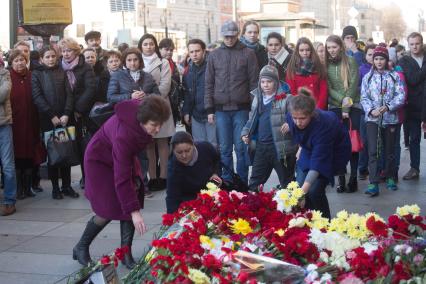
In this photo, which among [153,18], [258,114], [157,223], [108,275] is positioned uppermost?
[153,18]

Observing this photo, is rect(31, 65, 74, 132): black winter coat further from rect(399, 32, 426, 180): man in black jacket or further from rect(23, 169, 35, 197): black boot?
rect(399, 32, 426, 180): man in black jacket

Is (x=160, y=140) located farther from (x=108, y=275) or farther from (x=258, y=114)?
(x=108, y=275)

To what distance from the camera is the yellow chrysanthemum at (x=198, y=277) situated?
10.9 ft

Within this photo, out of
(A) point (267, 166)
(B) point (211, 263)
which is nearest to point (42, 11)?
Result: (A) point (267, 166)

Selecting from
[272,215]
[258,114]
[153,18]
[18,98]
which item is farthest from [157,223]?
[153,18]

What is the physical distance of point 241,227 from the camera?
13.6 feet

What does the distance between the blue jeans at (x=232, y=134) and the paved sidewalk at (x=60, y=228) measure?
0.53m

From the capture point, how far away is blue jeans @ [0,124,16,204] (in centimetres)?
845

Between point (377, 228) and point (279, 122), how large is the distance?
3.91m

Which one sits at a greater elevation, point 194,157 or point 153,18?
point 153,18

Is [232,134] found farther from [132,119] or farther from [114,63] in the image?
[132,119]

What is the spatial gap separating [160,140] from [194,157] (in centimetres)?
365

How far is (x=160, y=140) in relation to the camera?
31.9 ft

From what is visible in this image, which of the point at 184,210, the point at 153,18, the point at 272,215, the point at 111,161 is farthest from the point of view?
the point at 153,18
